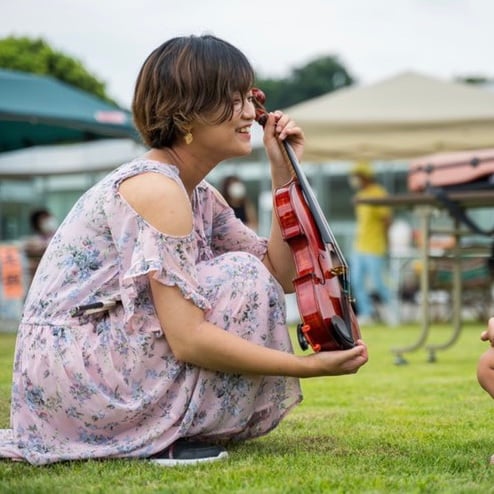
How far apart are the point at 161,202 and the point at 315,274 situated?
38 cm

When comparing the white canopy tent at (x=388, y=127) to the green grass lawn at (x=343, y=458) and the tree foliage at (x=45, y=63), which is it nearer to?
the green grass lawn at (x=343, y=458)

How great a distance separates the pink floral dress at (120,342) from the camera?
225 cm

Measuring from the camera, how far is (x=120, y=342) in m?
2.27

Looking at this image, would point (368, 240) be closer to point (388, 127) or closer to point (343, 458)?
point (388, 127)

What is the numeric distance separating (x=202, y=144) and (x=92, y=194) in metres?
0.29

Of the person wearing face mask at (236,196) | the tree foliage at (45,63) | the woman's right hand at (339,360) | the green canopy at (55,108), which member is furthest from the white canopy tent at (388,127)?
the tree foliage at (45,63)

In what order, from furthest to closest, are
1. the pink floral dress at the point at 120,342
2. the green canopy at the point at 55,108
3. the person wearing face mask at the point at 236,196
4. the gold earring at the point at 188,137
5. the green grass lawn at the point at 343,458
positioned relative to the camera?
the person wearing face mask at the point at 236,196 < the green canopy at the point at 55,108 < the gold earring at the point at 188,137 < the pink floral dress at the point at 120,342 < the green grass lawn at the point at 343,458

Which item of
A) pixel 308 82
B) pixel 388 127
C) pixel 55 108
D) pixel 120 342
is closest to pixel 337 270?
pixel 120 342

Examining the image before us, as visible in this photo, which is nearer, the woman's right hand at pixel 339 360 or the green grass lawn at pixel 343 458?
the green grass lawn at pixel 343 458

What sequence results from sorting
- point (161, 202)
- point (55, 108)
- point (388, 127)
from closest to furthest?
point (161, 202), point (55, 108), point (388, 127)

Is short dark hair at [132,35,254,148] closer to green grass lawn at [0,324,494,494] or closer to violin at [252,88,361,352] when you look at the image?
violin at [252,88,361,352]

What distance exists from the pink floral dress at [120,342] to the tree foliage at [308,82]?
3980 cm

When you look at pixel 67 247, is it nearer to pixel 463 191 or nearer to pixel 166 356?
pixel 166 356

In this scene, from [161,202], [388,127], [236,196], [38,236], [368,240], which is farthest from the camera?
[368,240]
